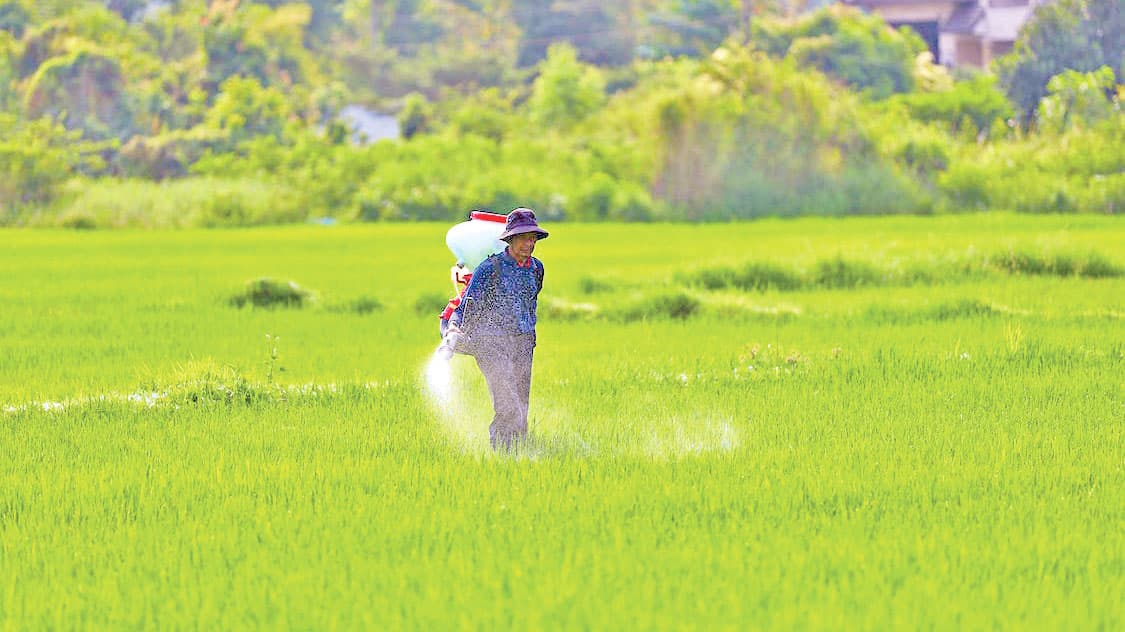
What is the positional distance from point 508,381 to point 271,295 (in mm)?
8220

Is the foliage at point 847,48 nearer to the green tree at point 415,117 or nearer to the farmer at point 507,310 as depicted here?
the green tree at point 415,117

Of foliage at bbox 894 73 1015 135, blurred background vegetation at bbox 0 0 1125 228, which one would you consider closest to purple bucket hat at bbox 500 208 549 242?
blurred background vegetation at bbox 0 0 1125 228

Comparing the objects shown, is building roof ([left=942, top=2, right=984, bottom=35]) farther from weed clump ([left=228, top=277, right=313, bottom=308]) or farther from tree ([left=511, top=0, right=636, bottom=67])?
weed clump ([left=228, top=277, right=313, bottom=308])

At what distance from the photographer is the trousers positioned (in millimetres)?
6727

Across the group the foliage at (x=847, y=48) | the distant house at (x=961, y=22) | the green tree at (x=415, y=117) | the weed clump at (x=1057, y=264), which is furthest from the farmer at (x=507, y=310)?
the distant house at (x=961, y=22)

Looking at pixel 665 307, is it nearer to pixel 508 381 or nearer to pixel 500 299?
pixel 508 381

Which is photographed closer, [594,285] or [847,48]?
[594,285]

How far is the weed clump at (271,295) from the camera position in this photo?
48.0 feet

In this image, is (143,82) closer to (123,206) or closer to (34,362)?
(123,206)

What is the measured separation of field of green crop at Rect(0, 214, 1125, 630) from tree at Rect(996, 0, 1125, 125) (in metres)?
24.3

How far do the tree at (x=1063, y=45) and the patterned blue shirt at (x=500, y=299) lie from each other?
3215cm

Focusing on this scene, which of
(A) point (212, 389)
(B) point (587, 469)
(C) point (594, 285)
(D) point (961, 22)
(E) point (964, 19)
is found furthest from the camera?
(E) point (964, 19)

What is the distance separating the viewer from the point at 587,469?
21.6 feet

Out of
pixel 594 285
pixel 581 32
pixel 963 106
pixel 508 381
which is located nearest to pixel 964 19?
pixel 963 106
